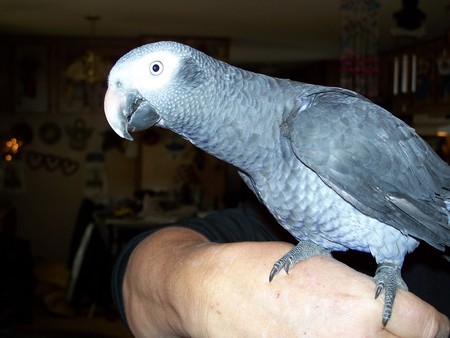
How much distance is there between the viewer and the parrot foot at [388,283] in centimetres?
67

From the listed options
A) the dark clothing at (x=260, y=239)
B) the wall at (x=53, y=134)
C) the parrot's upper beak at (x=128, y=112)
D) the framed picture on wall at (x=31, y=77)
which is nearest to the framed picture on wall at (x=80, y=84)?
the wall at (x=53, y=134)

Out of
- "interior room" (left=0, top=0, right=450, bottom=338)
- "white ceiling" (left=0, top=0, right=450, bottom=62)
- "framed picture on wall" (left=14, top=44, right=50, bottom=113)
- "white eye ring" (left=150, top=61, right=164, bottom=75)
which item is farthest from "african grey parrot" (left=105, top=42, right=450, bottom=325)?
"framed picture on wall" (left=14, top=44, right=50, bottom=113)

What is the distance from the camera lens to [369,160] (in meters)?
0.80

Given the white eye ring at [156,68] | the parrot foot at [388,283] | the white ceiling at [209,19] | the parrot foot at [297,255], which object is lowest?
the parrot foot at [388,283]

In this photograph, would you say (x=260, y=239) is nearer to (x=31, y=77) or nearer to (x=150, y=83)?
(x=150, y=83)

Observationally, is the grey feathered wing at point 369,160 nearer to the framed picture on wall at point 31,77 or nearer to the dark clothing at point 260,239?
the dark clothing at point 260,239

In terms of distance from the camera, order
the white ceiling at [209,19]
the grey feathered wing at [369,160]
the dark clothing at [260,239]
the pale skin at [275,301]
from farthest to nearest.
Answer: the white ceiling at [209,19] → the dark clothing at [260,239] → the grey feathered wing at [369,160] → the pale skin at [275,301]

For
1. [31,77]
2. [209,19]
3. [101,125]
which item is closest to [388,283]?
[209,19]

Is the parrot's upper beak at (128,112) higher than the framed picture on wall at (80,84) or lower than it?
lower

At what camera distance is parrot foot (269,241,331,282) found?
0.72 metres

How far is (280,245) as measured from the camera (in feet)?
2.54

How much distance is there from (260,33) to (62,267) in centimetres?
226

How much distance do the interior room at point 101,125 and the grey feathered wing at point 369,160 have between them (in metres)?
2.19

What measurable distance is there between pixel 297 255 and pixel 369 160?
175mm
